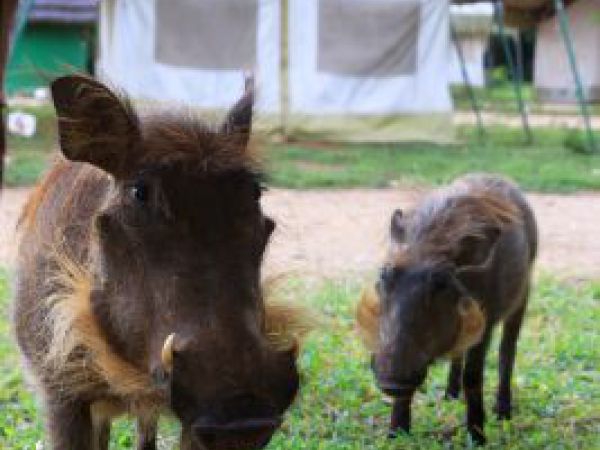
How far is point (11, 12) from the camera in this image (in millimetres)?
3141

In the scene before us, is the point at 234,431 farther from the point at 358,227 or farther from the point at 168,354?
the point at 358,227

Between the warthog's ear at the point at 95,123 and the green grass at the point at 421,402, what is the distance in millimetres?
1250

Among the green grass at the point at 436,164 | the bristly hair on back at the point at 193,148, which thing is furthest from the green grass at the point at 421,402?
the green grass at the point at 436,164

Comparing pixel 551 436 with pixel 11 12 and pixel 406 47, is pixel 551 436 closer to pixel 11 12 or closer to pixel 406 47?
pixel 11 12

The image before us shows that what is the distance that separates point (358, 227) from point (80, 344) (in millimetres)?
6420

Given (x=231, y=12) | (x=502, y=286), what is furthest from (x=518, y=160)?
(x=502, y=286)

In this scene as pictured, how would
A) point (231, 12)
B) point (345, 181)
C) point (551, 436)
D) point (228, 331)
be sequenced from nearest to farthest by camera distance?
1. point (228, 331)
2. point (551, 436)
3. point (345, 181)
4. point (231, 12)

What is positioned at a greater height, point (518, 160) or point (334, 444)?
point (334, 444)

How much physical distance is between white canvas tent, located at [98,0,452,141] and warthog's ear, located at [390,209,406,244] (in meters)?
9.50

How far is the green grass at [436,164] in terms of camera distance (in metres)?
11.3

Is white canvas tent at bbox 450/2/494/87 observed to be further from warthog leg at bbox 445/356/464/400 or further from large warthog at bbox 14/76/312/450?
large warthog at bbox 14/76/312/450

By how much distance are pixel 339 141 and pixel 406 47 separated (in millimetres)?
1552

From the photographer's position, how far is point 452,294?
13.9 ft

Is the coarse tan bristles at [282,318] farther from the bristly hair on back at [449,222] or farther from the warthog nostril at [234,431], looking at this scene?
the bristly hair on back at [449,222]
